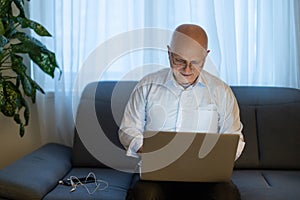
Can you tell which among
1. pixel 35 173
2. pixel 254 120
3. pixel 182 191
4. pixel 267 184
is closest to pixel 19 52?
pixel 35 173

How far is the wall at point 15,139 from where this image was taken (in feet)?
9.96

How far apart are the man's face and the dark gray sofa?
0.62 m

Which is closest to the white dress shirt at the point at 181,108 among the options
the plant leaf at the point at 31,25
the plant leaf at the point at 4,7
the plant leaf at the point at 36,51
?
the plant leaf at the point at 36,51

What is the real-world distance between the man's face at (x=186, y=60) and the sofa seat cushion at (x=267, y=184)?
2.04ft

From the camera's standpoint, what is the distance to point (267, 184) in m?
2.27

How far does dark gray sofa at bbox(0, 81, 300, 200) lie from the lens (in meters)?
2.35

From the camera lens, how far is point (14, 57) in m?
2.55

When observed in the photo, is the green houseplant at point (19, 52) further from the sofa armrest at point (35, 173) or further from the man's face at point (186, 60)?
the man's face at point (186, 60)

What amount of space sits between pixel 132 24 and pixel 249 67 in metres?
0.82

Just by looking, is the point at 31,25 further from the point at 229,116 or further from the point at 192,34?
the point at 229,116

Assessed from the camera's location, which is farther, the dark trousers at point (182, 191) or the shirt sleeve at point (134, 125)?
the shirt sleeve at point (134, 125)

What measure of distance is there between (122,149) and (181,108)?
2.05ft

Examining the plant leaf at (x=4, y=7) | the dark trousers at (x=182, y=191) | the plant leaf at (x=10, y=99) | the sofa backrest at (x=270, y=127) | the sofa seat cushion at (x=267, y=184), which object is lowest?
the sofa seat cushion at (x=267, y=184)

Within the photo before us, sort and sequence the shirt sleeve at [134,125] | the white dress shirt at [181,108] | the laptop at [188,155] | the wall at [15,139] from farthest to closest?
the wall at [15,139] → the white dress shirt at [181,108] → the shirt sleeve at [134,125] → the laptop at [188,155]
